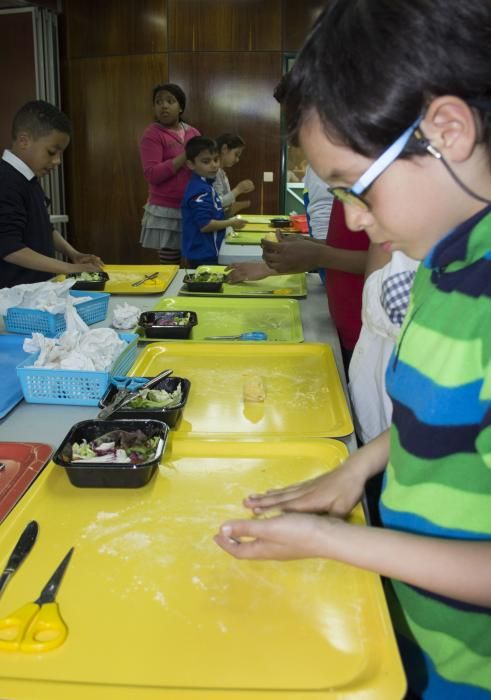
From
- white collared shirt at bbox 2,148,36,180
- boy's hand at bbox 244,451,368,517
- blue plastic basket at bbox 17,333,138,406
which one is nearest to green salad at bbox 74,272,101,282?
white collared shirt at bbox 2,148,36,180

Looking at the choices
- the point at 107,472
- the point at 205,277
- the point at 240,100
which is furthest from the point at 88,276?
the point at 240,100

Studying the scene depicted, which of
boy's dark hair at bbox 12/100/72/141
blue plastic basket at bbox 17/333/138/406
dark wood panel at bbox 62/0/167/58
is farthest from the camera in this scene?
dark wood panel at bbox 62/0/167/58

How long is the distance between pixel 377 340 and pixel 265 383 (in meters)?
0.27

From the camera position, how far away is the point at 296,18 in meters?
5.30

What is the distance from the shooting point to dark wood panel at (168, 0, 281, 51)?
5.30 metres

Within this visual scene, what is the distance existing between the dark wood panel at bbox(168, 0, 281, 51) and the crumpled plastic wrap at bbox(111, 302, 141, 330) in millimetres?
4418

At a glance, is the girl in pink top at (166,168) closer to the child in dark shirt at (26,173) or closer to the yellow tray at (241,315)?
the child in dark shirt at (26,173)

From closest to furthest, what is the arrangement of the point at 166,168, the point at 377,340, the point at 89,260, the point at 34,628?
1. the point at 34,628
2. the point at 377,340
3. the point at 89,260
4. the point at 166,168

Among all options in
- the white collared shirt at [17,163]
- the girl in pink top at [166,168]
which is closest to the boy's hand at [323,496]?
the white collared shirt at [17,163]

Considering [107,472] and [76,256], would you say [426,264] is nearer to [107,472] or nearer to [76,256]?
[107,472]

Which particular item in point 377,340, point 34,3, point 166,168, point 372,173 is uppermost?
point 34,3

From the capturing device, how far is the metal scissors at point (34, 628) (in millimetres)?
647

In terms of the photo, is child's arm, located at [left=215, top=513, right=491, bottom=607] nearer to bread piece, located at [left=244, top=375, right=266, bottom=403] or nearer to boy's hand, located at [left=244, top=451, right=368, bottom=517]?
boy's hand, located at [left=244, top=451, right=368, bottom=517]

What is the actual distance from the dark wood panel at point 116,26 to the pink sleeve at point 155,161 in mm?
1880
